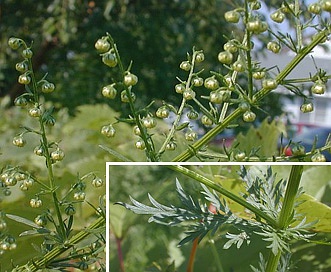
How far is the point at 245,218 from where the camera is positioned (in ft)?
Result: 1.81

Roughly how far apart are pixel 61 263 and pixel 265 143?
43 centimetres

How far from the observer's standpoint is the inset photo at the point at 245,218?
0.42 meters

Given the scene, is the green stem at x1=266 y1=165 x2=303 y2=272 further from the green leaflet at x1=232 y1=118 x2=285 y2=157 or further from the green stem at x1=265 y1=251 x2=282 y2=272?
the green leaflet at x1=232 y1=118 x2=285 y2=157

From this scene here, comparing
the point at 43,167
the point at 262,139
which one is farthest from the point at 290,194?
the point at 43,167

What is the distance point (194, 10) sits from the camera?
2.91 metres

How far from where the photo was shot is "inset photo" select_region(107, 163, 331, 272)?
0.42 m

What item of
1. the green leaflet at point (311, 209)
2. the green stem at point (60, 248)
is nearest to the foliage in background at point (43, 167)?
the green stem at point (60, 248)

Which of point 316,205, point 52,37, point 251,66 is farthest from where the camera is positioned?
point 52,37

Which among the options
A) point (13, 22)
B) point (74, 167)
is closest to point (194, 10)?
point (13, 22)

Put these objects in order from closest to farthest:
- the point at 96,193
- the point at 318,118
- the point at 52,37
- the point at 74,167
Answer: the point at 96,193, the point at 74,167, the point at 52,37, the point at 318,118

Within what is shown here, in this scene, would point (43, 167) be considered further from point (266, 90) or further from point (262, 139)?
point (266, 90)

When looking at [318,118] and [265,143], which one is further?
[318,118]

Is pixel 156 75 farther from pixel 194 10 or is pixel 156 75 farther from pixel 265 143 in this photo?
pixel 265 143

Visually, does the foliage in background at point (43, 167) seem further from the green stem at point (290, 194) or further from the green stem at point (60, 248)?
the green stem at point (290, 194)
